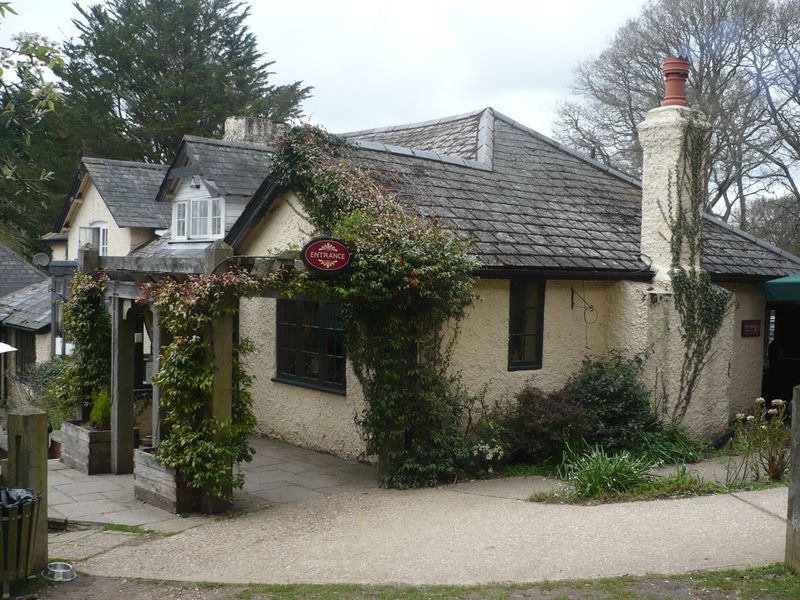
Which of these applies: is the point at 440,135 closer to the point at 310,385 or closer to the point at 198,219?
the point at 198,219

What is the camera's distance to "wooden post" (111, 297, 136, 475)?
33.1 feet

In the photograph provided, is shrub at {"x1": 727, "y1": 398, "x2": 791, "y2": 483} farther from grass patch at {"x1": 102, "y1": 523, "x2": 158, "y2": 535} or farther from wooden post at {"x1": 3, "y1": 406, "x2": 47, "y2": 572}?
wooden post at {"x1": 3, "y1": 406, "x2": 47, "y2": 572}

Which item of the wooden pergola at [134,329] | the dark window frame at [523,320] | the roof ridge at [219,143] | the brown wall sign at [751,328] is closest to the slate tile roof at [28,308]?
the roof ridge at [219,143]

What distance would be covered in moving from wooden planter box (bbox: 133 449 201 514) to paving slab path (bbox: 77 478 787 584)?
23.1 inches

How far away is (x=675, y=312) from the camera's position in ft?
39.3

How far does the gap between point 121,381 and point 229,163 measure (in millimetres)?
6199

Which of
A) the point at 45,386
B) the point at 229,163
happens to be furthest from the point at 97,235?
the point at 229,163

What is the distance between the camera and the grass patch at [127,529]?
7781mm

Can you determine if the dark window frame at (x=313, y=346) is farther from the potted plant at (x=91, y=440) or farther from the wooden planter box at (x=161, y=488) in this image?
the wooden planter box at (x=161, y=488)

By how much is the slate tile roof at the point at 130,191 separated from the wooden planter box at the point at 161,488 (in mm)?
13555

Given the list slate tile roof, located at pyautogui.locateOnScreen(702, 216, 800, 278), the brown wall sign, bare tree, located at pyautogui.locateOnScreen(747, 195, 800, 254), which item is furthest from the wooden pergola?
bare tree, located at pyautogui.locateOnScreen(747, 195, 800, 254)

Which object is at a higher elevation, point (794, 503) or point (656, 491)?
point (794, 503)

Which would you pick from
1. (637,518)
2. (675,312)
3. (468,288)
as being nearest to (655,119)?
(675,312)

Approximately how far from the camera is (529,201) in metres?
13.0
